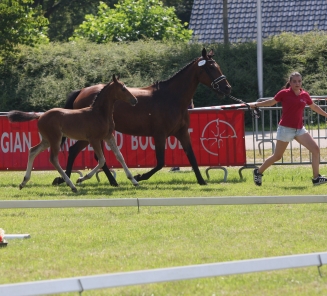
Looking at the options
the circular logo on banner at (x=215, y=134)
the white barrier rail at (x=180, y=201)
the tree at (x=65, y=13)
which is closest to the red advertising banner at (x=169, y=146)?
the circular logo on banner at (x=215, y=134)

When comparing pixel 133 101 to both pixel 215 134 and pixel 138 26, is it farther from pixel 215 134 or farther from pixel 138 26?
pixel 138 26

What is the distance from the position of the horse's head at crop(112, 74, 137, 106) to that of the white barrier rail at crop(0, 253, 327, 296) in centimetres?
728

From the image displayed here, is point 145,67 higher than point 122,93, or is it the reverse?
point 122,93

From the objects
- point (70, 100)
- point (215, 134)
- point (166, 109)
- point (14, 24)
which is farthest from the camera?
point (14, 24)

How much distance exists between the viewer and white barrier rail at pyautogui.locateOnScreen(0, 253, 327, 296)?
5.81m

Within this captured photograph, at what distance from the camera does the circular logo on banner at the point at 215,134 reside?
15.4 m

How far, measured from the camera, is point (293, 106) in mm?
13172

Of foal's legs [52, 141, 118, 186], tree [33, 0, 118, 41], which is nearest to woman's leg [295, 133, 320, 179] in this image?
foal's legs [52, 141, 118, 186]

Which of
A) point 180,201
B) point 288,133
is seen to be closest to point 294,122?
point 288,133

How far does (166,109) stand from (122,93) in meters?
0.96

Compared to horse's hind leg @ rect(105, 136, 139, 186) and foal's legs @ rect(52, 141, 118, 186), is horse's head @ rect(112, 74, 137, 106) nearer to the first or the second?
horse's hind leg @ rect(105, 136, 139, 186)

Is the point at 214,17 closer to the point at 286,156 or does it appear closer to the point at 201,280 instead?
the point at 286,156

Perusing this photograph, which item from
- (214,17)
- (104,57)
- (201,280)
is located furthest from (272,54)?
(201,280)

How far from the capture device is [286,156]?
711 inches
